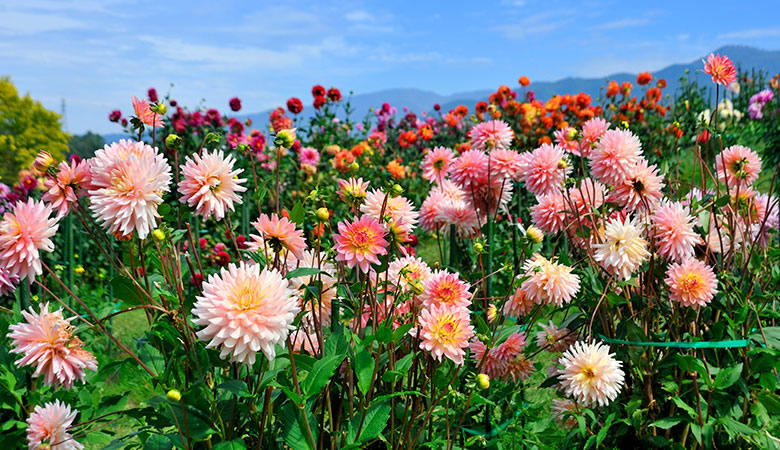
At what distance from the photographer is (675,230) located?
1.53 m

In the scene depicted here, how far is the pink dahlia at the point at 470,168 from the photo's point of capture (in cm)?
166

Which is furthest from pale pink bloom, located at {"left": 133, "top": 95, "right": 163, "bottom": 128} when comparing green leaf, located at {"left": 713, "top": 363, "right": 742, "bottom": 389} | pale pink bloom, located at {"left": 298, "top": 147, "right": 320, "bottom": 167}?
pale pink bloom, located at {"left": 298, "top": 147, "right": 320, "bottom": 167}

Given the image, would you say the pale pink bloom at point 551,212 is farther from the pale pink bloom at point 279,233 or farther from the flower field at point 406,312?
Result: the pale pink bloom at point 279,233

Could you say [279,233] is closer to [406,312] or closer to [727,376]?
[406,312]

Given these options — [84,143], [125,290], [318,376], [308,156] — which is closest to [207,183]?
[125,290]

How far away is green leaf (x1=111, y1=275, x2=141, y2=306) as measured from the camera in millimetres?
1143

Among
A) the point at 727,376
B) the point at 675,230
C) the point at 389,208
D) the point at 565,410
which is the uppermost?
the point at 389,208

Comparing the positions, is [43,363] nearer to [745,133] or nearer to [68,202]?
[68,202]

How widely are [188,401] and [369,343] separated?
359 mm

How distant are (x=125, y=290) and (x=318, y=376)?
426mm

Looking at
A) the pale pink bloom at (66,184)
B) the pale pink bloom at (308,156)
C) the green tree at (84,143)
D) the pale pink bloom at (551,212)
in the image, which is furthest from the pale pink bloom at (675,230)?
the green tree at (84,143)

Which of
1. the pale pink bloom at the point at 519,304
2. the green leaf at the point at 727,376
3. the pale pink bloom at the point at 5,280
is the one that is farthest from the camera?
the pale pink bloom at the point at 519,304

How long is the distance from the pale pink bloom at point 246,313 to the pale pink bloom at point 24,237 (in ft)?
1.08

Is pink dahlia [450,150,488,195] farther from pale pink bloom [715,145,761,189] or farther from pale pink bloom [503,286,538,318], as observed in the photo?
pale pink bloom [715,145,761,189]
